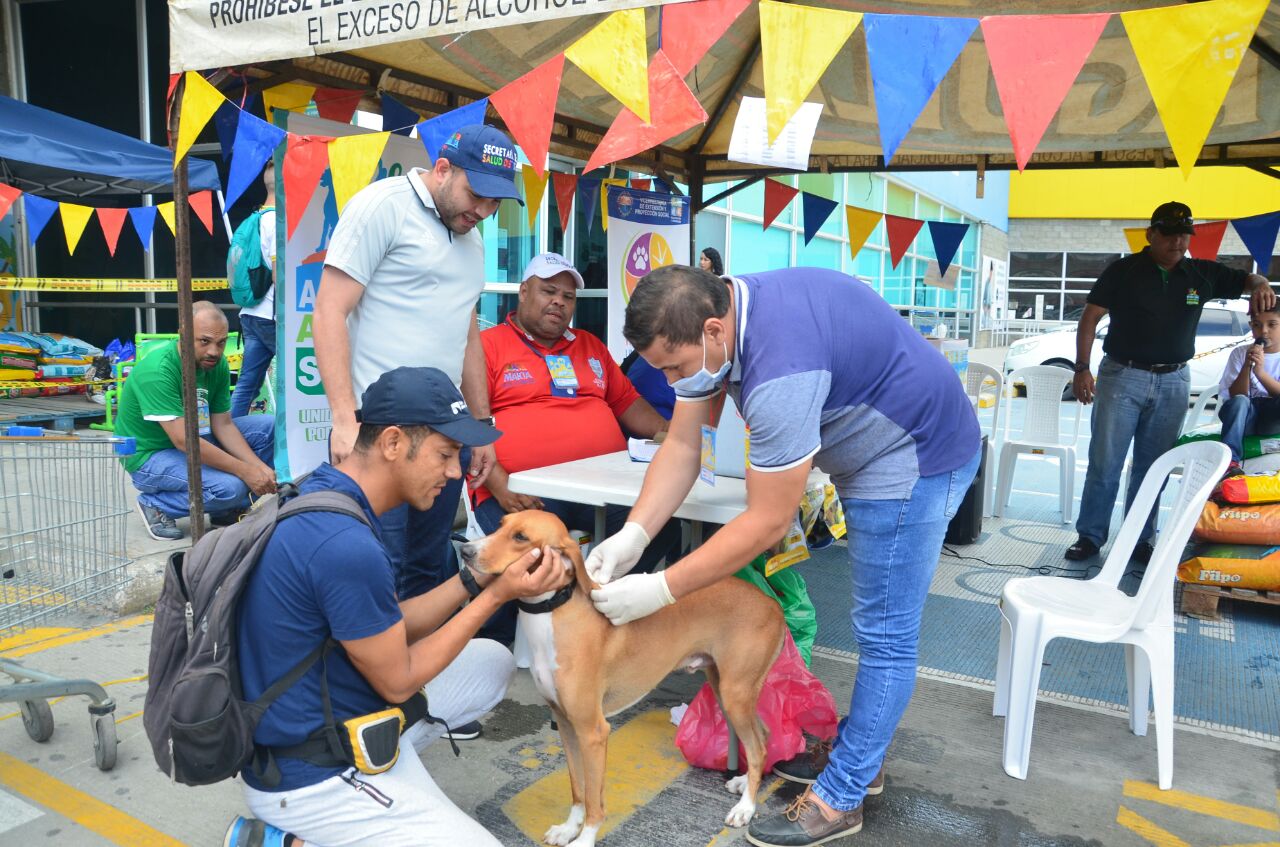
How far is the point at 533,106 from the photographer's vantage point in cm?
295

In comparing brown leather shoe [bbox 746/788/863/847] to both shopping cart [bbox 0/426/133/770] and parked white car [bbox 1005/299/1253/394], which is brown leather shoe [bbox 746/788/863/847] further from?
parked white car [bbox 1005/299/1253/394]

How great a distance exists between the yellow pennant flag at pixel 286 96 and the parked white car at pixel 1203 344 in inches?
430

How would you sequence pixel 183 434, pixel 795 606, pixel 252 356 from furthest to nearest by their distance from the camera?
pixel 252 356 < pixel 183 434 < pixel 795 606

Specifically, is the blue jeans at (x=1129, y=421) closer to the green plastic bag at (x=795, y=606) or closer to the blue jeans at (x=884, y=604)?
the green plastic bag at (x=795, y=606)

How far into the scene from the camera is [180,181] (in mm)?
3527

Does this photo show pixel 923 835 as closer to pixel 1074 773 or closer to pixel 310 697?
pixel 1074 773

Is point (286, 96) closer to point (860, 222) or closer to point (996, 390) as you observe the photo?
point (860, 222)

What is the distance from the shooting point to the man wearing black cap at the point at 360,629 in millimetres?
1752

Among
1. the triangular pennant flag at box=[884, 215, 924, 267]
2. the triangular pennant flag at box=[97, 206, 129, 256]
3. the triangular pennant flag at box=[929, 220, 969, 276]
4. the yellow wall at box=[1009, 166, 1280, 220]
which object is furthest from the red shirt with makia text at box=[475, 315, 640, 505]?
the yellow wall at box=[1009, 166, 1280, 220]

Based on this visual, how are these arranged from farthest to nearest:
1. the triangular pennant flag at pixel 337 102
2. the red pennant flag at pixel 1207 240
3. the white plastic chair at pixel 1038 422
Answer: the white plastic chair at pixel 1038 422 < the red pennant flag at pixel 1207 240 < the triangular pennant flag at pixel 337 102

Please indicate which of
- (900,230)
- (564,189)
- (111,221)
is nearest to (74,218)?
(111,221)

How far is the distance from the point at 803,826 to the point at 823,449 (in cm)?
107

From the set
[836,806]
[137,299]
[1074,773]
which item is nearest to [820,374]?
[836,806]

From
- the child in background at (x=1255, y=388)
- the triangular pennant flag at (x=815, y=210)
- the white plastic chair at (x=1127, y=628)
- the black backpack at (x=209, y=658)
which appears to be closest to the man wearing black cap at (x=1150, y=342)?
the child in background at (x=1255, y=388)
